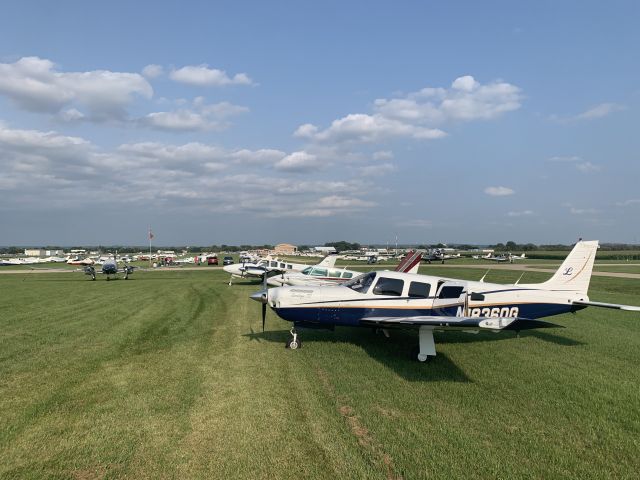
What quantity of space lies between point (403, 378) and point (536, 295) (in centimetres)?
615

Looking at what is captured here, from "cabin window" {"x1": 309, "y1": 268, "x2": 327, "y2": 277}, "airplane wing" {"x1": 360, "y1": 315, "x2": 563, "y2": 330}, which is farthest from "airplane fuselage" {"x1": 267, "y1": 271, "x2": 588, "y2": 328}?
"cabin window" {"x1": 309, "y1": 268, "x2": 327, "y2": 277}

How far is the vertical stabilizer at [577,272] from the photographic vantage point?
40.0 ft

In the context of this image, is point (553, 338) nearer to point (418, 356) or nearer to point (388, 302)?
point (418, 356)

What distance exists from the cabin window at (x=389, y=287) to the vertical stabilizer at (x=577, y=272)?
4.98 m

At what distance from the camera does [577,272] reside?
40.1 ft

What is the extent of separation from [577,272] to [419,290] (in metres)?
5.33

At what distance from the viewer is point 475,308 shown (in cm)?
1150

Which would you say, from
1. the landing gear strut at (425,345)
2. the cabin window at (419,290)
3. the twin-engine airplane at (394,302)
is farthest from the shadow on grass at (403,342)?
the cabin window at (419,290)

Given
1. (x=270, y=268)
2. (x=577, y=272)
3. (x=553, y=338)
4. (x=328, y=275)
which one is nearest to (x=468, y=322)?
(x=553, y=338)

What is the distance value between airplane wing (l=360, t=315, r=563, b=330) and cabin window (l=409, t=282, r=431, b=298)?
126cm

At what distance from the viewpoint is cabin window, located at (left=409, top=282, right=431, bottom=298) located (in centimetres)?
1121

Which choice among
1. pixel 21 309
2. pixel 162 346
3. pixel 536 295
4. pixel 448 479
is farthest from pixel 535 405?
Result: pixel 21 309

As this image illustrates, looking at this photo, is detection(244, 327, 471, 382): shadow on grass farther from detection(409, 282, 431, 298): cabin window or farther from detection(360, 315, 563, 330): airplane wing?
detection(409, 282, 431, 298): cabin window

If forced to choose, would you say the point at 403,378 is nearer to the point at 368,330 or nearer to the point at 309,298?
the point at 309,298
